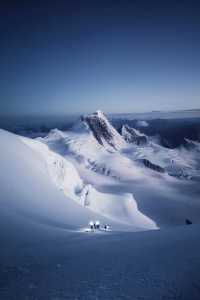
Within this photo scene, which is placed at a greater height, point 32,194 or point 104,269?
point 32,194

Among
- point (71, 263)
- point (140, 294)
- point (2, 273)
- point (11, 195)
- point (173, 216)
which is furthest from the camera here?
point (173, 216)

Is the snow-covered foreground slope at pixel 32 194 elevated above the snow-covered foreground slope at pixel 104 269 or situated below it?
above

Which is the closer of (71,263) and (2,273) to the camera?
(2,273)

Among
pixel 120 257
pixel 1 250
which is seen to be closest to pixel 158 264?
pixel 120 257

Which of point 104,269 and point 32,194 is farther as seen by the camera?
point 32,194

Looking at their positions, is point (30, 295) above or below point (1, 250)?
below

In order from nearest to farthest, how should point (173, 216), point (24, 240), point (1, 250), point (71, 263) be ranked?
1. point (71, 263)
2. point (1, 250)
3. point (24, 240)
4. point (173, 216)

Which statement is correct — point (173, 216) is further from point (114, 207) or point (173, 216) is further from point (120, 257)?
point (120, 257)

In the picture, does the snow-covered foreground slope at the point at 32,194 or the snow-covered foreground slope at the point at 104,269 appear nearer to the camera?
the snow-covered foreground slope at the point at 104,269

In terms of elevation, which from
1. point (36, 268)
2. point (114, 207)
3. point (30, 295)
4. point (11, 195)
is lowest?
point (30, 295)

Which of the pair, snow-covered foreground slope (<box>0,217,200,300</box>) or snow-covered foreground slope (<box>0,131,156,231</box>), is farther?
snow-covered foreground slope (<box>0,131,156,231</box>)

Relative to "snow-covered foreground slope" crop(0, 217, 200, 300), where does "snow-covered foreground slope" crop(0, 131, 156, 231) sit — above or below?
above
